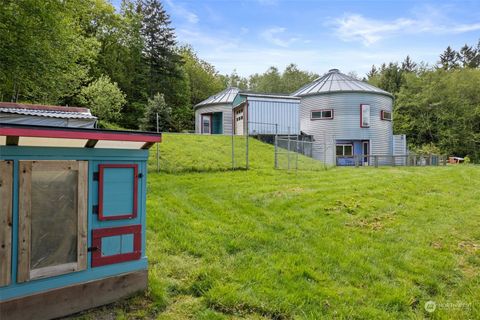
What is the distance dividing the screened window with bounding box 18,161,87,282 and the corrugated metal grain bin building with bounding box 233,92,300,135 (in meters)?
17.4

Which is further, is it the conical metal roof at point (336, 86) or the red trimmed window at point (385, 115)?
the red trimmed window at point (385, 115)

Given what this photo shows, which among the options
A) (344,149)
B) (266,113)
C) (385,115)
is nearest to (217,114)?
(266,113)

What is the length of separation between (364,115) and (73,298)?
75.8 feet

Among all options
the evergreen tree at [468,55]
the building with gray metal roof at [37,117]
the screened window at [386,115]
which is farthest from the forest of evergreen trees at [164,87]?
the evergreen tree at [468,55]

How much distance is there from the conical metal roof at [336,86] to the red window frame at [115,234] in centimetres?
2172

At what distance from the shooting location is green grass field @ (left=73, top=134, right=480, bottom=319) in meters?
4.04

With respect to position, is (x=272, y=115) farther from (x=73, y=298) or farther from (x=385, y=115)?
(x=73, y=298)

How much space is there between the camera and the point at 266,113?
21.8 m

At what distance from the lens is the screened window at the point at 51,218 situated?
3.26m

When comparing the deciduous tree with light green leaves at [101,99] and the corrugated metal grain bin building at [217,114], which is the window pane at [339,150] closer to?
the corrugated metal grain bin building at [217,114]

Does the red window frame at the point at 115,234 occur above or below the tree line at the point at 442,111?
below

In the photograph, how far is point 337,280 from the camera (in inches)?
187

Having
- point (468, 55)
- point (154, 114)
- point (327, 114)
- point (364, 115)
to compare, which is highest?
point (468, 55)

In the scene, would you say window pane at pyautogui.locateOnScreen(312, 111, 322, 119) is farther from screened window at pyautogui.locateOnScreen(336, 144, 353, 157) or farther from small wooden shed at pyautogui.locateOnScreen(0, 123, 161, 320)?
small wooden shed at pyautogui.locateOnScreen(0, 123, 161, 320)
